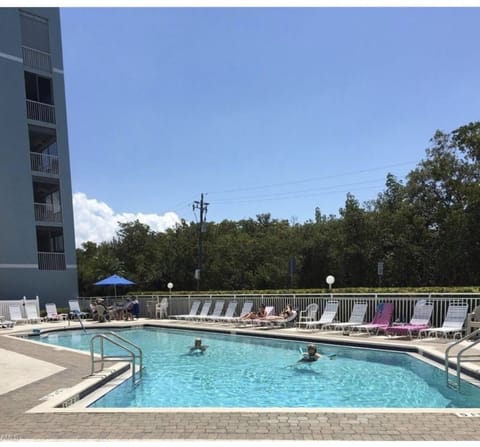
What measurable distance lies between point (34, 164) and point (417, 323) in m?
21.5

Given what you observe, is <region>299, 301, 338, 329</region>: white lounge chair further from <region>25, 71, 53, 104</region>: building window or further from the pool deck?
<region>25, 71, 53, 104</region>: building window

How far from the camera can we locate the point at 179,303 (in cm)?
2150

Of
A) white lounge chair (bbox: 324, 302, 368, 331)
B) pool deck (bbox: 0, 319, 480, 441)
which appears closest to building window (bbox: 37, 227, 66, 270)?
white lounge chair (bbox: 324, 302, 368, 331)

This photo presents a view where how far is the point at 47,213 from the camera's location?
2583cm

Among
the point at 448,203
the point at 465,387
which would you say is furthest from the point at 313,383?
the point at 448,203

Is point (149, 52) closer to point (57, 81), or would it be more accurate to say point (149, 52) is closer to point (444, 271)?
point (57, 81)

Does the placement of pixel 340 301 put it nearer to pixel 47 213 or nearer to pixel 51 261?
pixel 51 261

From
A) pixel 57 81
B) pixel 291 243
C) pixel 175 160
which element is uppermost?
pixel 57 81

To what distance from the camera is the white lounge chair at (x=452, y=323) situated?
11430 millimetres

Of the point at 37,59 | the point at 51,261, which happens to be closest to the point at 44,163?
the point at 51,261

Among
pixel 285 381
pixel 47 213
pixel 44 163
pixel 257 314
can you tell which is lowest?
pixel 285 381

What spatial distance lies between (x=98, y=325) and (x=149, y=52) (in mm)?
10753

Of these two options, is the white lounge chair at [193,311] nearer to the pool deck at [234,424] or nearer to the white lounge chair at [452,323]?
the white lounge chair at [452,323]

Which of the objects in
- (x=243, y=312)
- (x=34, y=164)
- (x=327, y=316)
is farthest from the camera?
(x=34, y=164)
